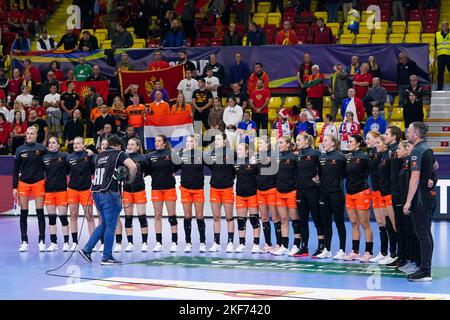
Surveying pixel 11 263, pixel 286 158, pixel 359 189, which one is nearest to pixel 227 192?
pixel 286 158

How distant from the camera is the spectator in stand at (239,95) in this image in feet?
77.1

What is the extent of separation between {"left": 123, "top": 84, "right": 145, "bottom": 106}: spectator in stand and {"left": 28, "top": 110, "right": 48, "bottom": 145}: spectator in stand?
8.29 feet

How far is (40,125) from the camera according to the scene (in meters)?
23.6

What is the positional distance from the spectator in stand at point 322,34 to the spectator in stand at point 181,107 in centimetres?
450

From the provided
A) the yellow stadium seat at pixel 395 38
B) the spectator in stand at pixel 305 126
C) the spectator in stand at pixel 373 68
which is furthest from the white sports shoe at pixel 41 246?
the yellow stadium seat at pixel 395 38

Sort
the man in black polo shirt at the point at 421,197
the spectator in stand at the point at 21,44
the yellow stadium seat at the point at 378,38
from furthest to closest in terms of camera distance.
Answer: the spectator in stand at the point at 21,44 < the yellow stadium seat at the point at 378,38 < the man in black polo shirt at the point at 421,197

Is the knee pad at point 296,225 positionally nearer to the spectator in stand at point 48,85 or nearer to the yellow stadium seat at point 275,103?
the yellow stadium seat at point 275,103

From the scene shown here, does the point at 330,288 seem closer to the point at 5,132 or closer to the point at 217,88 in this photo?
the point at 217,88

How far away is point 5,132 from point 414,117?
1112 centimetres

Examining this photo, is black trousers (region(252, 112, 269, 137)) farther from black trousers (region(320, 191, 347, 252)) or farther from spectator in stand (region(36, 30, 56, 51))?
black trousers (region(320, 191, 347, 252))

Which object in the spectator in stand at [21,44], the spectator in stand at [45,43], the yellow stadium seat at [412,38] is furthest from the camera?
the spectator in stand at [21,44]

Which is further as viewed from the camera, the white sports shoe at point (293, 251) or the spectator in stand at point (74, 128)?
the spectator in stand at point (74, 128)

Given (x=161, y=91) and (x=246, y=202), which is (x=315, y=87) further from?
(x=246, y=202)

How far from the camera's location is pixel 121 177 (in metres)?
14.3
